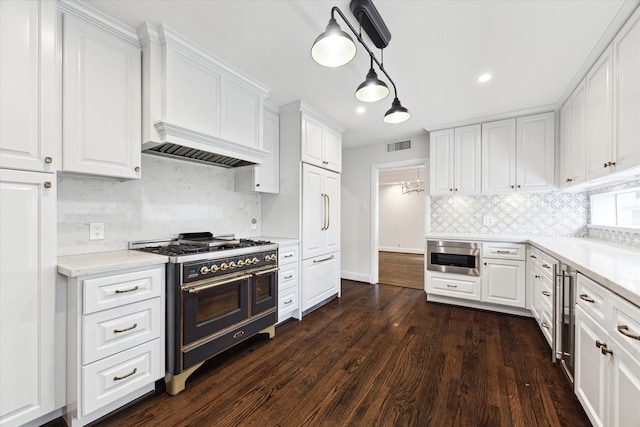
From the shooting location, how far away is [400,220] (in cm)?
884

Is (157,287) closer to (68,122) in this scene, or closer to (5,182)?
(5,182)

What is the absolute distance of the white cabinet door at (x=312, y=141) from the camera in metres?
3.21

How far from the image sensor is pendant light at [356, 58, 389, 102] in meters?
1.85

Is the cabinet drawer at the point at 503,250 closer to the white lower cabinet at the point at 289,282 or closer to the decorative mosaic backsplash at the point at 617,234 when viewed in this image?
the decorative mosaic backsplash at the point at 617,234

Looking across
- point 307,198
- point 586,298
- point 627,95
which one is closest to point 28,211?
point 307,198

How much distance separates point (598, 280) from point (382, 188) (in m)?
8.01

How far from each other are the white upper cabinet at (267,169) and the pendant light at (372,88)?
1.42m

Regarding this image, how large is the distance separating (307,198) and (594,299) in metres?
2.53

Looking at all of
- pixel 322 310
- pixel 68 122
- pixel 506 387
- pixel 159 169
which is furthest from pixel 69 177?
pixel 506 387

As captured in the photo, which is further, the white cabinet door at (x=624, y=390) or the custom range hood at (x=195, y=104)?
the custom range hood at (x=195, y=104)

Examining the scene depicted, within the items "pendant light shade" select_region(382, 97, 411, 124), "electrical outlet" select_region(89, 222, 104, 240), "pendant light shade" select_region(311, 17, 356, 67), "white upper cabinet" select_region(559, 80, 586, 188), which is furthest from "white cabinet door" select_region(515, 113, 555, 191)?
"electrical outlet" select_region(89, 222, 104, 240)

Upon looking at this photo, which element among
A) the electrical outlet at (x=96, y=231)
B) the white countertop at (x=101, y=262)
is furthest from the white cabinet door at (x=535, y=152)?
the electrical outlet at (x=96, y=231)

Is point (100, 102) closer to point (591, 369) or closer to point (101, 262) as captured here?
point (101, 262)

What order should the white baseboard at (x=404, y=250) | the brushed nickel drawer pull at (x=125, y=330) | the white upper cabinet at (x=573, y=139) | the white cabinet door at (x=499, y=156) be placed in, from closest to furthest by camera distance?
1. the brushed nickel drawer pull at (x=125, y=330)
2. the white upper cabinet at (x=573, y=139)
3. the white cabinet door at (x=499, y=156)
4. the white baseboard at (x=404, y=250)
